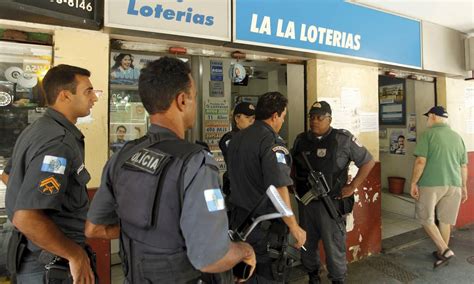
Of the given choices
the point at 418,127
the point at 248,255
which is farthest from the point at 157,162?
the point at 418,127

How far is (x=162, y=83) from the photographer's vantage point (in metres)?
1.19

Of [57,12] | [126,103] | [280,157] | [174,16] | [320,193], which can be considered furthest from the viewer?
[126,103]

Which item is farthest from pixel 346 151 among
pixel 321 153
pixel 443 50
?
pixel 443 50

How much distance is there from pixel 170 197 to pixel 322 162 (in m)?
2.06

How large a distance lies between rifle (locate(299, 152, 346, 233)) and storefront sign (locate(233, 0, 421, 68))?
1206 millimetres

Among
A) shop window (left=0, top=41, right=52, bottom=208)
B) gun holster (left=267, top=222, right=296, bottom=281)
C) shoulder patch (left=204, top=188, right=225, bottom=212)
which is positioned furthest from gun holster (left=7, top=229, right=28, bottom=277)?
gun holster (left=267, top=222, right=296, bottom=281)

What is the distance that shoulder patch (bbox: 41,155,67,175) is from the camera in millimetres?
1398

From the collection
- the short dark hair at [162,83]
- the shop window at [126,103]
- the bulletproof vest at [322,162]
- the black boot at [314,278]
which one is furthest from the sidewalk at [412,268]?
the short dark hair at [162,83]

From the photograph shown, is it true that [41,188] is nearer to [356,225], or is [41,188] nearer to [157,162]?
[157,162]

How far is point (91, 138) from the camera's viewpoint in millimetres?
2295

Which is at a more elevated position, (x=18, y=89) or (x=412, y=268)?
(x=18, y=89)

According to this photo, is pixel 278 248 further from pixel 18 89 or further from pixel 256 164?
pixel 18 89

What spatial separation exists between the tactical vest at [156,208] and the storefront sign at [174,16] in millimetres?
1497

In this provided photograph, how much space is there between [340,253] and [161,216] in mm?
2266
